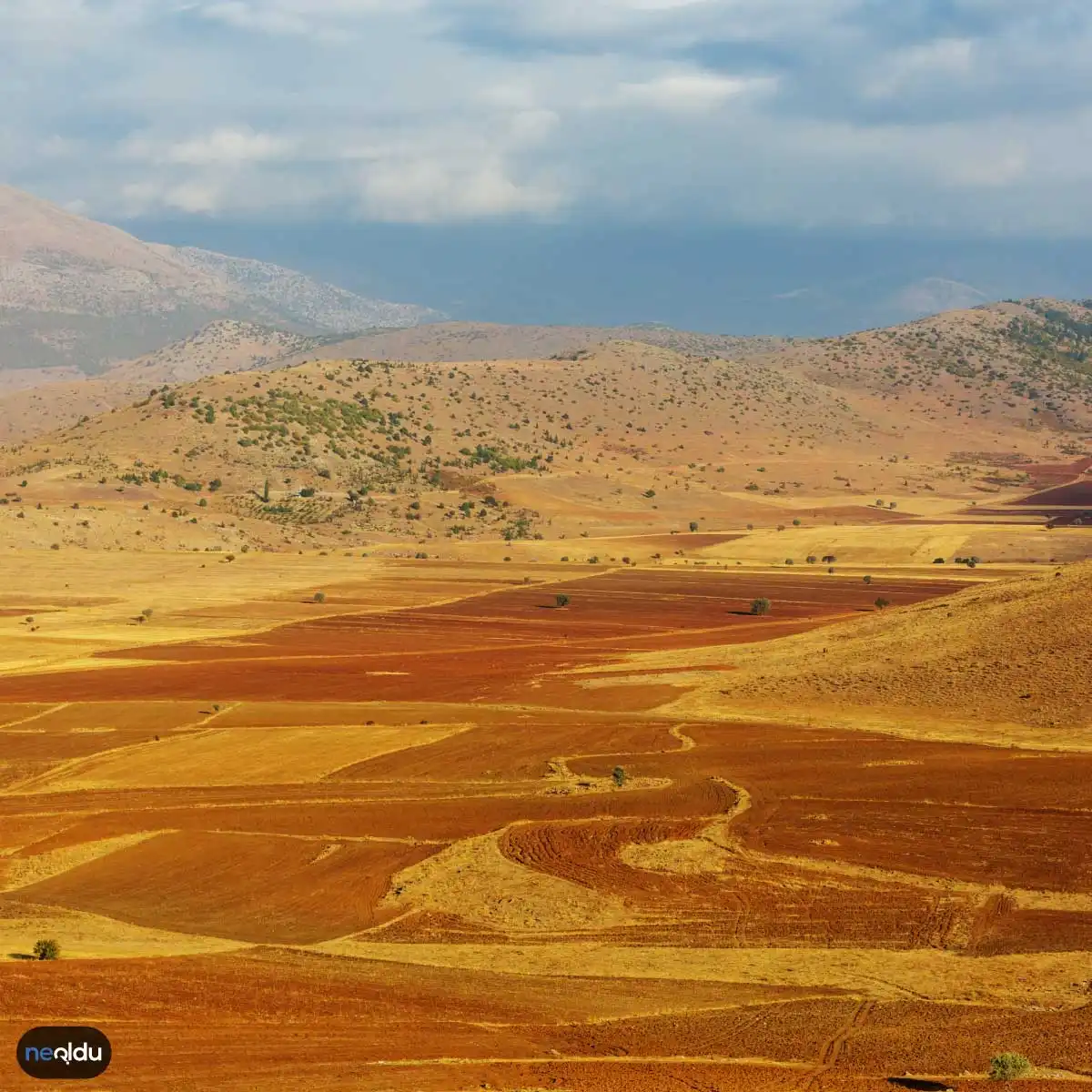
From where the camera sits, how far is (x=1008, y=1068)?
14.8 m

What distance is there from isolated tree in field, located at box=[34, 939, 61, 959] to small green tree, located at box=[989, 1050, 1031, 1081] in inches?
511

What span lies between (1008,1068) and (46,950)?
43.5 feet

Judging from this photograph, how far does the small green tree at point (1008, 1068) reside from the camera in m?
14.8

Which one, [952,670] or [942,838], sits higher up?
[952,670]

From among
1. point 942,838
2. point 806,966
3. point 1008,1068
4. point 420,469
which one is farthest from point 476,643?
point 420,469

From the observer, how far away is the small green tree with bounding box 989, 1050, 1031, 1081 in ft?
48.6

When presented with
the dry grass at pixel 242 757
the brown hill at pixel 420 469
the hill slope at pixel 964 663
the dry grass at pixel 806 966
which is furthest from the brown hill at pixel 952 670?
the brown hill at pixel 420 469

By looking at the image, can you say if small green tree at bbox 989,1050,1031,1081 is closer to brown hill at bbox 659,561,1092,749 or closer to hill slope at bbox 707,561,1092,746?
brown hill at bbox 659,561,1092,749

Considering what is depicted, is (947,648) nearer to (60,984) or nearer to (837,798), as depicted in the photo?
(837,798)

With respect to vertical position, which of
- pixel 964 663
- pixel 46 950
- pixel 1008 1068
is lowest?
pixel 964 663

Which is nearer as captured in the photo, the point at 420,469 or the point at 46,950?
the point at 46,950

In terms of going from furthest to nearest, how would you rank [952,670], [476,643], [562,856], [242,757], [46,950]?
[476,643] → [952,670] → [242,757] → [562,856] → [46,950]

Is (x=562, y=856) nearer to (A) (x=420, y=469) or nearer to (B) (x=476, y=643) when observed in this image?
(B) (x=476, y=643)

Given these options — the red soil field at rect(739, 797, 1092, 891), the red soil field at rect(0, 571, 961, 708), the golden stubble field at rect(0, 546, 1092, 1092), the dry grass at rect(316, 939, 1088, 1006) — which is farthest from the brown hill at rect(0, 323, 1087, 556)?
the dry grass at rect(316, 939, 1088, 1006)
